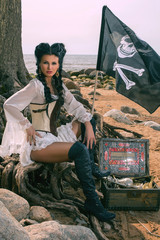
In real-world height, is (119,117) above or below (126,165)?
below

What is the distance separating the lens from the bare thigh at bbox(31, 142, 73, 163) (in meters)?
3.18

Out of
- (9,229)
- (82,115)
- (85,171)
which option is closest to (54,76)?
(82,115)

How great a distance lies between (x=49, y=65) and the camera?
3.30 meters

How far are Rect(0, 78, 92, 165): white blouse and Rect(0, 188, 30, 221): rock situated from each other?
460 millimetres

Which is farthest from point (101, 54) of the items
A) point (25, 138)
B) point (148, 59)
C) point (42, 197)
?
point (42, 197)

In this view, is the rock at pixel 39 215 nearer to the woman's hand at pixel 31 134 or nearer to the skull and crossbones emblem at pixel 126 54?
the woman's hand at pixel 31 134

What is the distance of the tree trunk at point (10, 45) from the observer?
18.0 ft

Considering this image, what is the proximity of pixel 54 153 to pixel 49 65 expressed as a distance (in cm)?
108

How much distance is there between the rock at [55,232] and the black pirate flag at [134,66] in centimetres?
227

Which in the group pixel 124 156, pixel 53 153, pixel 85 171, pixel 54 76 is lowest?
pixel 124 156

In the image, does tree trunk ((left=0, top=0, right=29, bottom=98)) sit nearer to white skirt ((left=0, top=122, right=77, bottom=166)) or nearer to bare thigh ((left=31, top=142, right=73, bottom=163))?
white skirt ((left=0, top=122, right=77, bottom=166))

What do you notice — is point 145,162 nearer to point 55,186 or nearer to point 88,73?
point 55,186

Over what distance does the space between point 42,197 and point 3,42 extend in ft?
11.6

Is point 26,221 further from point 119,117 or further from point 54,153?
point 119,117
